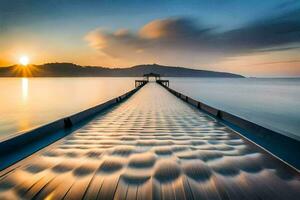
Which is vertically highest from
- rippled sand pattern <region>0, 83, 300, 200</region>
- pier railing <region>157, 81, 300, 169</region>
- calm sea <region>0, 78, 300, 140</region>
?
pier railing <region>157, 81, 300, 169</region>

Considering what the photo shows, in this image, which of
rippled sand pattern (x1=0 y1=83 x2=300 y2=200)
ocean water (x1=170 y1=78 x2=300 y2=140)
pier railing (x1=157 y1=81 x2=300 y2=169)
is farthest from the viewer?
ocean water (x1=170 y1=78 x2=300 y2=140)

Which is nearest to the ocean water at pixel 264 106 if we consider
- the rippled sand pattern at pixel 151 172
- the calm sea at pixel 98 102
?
the calm sea at pixel 98 102

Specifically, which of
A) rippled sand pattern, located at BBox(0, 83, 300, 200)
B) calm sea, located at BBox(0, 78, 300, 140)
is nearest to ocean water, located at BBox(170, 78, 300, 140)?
calm sea, located at BBox(0, 78, 300, 140)

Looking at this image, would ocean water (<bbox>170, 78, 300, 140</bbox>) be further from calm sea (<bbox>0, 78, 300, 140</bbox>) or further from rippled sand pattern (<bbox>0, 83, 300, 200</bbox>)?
rippled sand pattern (<bbox>0, 83, 300, 200</bbox>)

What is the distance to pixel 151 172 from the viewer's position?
2.59 metres

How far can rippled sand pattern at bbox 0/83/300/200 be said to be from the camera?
2133mm

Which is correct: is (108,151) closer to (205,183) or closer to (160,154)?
(160,154)

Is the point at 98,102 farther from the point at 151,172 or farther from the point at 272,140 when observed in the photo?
the point at 151,172

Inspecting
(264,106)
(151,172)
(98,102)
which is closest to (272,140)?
(151,172)

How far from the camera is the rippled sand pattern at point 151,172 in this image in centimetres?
213

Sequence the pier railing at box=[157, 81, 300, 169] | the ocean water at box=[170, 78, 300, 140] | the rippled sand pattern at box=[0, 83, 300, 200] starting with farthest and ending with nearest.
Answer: the ocean water at box=[170, 78, 300, 140] → the pier railing at box=[157, 81, 300, 169] → the rippled sand pattern at box=[0, 83, 300, 200]

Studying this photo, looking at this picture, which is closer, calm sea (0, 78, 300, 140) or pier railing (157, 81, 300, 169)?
pier railing (157, 81, 300, 169)

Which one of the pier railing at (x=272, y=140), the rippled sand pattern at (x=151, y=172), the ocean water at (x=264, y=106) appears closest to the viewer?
the rippled sand pattern at (x=151, y=172)

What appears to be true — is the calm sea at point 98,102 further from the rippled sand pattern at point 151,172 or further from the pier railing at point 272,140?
the rippled sand pattern at point 151,172
